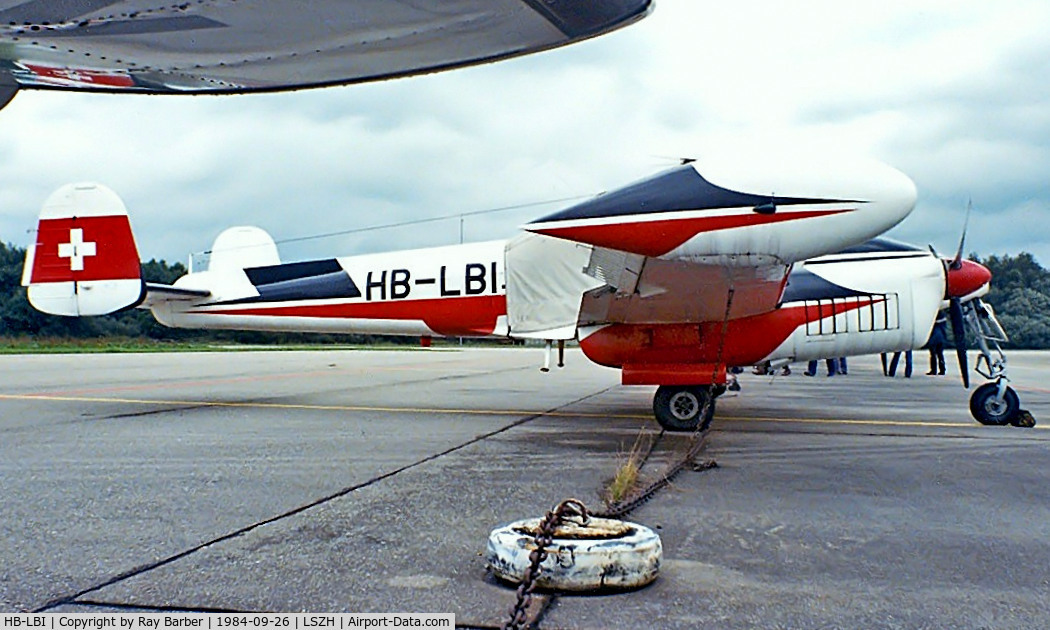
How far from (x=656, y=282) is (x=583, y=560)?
4996 millimetres

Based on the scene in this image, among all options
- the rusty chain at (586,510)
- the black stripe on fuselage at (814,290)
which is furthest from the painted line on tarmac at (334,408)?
the black stripe on fuselage at (814,290)

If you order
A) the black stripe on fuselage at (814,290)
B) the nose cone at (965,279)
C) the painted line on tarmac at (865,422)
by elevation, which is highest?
the nose cone at (965,279)

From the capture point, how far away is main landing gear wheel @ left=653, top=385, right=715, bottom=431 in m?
8.16

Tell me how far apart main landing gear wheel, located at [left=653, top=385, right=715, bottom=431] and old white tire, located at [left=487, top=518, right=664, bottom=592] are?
5.13 m

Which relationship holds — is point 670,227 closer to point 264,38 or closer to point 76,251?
point 264,38

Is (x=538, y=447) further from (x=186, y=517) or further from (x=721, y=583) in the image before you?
(x=721, y=583)

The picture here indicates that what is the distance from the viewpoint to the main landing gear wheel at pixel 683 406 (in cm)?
816

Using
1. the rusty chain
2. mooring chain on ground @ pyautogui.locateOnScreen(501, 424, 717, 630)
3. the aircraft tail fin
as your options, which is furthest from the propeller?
the aircraft tail fin

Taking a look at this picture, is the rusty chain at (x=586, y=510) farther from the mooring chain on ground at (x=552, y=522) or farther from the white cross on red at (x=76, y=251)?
the white cross on red at (x=76, y=251)

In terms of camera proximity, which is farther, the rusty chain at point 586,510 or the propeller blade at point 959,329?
the propeller blade at point 959,329

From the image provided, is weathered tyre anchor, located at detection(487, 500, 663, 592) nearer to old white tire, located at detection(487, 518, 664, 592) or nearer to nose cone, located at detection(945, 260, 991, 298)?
old white tire, located at detection(487, 518, 664, 592)

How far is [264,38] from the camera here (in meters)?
2.82

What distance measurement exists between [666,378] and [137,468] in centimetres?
492
